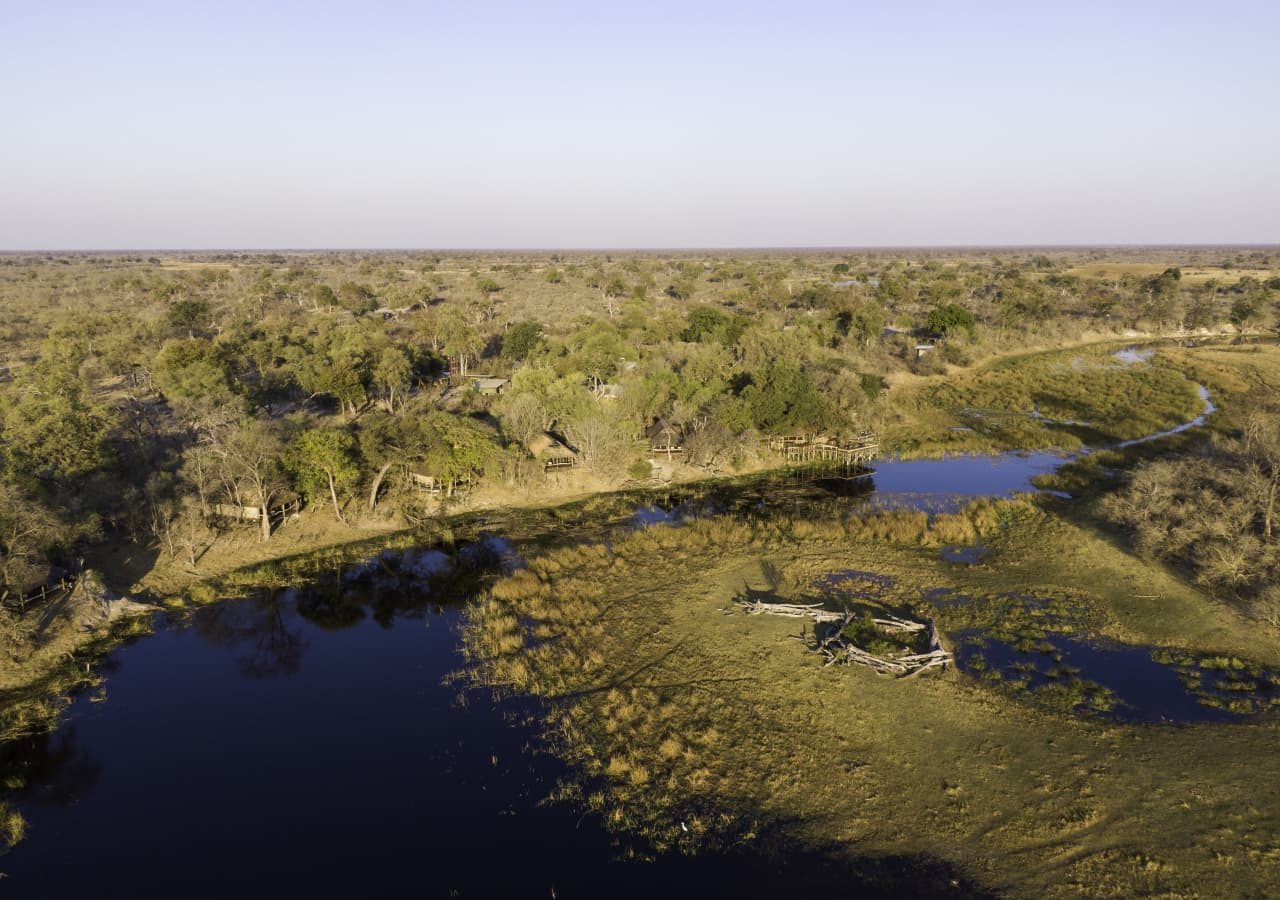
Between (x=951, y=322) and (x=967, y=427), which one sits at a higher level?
(x=951, y=322)

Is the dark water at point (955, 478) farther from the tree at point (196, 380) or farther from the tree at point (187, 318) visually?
the tree at point (187, 318)

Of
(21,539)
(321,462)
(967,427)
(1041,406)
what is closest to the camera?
(21,539)

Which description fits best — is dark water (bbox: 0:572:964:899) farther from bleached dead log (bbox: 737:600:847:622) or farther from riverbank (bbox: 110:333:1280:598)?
bleached dead log (bbox: 737:600:847:622)

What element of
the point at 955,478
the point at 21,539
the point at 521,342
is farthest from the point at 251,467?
the point at 955,478

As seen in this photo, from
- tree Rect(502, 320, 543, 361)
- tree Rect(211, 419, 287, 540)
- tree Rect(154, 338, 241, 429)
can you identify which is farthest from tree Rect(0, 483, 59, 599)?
tree Rect(502, 320, 543, 361)

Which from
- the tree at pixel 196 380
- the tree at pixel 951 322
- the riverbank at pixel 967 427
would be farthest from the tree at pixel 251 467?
the tree at pixel 951 322

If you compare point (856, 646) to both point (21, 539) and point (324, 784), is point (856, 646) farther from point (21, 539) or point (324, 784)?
point (21, 539)

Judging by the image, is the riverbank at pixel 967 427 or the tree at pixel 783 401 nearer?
the riverbank at pixel 967 427

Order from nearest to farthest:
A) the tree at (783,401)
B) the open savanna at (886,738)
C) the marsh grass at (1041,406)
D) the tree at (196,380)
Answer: the open savanna at (886,738), the tree at (196,380), the tree at (783,401), the marsh grass at (1041,406)
